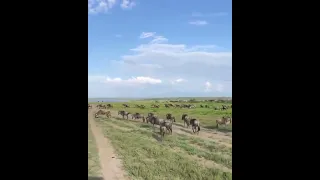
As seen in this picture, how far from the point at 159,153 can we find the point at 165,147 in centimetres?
6

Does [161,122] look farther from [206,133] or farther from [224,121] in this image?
[224,121]

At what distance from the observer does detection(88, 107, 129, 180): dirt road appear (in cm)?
169

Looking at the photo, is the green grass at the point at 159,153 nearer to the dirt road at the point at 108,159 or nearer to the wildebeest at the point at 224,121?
the dirt road at the point at 108,159

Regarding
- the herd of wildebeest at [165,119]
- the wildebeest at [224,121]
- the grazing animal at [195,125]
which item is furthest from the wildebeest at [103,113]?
the wildebeest at [224,121]

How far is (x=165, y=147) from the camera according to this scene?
2.00 metres

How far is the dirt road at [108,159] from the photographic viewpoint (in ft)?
5.54

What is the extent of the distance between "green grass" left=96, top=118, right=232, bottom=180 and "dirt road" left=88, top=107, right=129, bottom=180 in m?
0.05

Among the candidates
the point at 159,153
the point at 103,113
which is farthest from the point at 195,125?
the point at 103,113

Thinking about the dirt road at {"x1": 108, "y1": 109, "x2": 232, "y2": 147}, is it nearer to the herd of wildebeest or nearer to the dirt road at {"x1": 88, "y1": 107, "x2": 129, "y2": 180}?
the herd of wildebeest

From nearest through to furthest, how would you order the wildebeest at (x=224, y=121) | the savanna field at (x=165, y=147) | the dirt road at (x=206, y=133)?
1. the wildebeest at (x=224, y=121)
2. the dirt road at (x=206, y=133)
3. the savanna field at (x=165, y=147)
